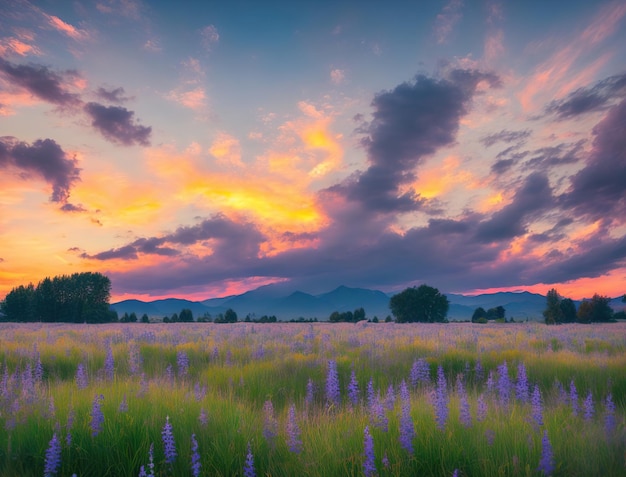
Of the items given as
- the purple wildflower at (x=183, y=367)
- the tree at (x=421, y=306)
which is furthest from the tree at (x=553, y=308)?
the purple wildflower at (x=183, y=367)

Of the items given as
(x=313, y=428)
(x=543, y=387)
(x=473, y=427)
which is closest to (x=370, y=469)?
(x=313, y=428)

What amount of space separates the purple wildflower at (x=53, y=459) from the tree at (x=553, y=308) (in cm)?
7604

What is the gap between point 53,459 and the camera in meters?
3.91

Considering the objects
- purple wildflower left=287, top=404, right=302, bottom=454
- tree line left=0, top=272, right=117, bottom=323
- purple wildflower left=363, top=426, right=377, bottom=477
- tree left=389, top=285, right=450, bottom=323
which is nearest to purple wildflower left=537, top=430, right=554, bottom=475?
purple wildflower left=363, top=426, right=377, bottom=477

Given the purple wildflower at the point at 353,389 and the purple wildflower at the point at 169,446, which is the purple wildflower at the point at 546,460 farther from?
the purple wildflower at the point at 169,446

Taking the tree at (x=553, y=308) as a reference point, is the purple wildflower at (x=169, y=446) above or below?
below

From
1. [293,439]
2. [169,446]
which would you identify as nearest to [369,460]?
[293,439]

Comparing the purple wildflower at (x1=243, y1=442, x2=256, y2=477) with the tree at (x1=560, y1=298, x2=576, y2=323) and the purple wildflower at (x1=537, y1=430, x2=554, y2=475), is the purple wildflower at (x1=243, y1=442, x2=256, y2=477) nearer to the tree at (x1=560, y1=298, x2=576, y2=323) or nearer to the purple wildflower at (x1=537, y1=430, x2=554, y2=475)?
the purple wildflower at (x1=537, y1=430, x2=554, y2=475)

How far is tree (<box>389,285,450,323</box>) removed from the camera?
87.4 m

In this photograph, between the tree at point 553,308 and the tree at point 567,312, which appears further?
the tree at point 567,312

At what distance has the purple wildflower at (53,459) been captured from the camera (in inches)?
151

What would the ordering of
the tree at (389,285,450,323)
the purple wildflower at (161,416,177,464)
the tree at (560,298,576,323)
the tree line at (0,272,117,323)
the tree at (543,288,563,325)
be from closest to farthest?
the purple wildflower at (161,416,177,464) < the tree at (543,288,563,325) < the tree at (560,298,576,323) < the tree line at (0,272,117,323) < the tree at (389,285,450,323)

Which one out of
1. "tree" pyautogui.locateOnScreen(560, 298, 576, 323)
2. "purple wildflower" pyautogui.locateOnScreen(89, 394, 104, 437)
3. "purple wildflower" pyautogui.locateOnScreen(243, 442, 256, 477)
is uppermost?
"tree" pyautogui.locateOnScreen(560, 298, 576, 323)

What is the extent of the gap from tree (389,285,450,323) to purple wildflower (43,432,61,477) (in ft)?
282
